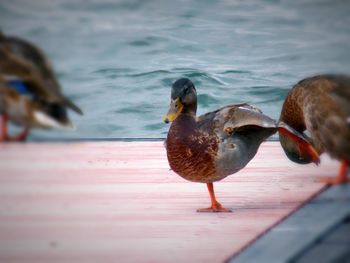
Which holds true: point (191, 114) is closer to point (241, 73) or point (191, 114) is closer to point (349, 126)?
point (241, 73)

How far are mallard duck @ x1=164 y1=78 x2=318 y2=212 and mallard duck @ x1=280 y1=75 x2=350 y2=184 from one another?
0.12m

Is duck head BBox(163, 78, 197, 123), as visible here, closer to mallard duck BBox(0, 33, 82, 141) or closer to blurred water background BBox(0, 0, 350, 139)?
blurred water background BBox(0, 0, 350, 139)

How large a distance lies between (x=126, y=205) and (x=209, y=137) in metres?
0.34

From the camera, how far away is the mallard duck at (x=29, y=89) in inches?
48.1

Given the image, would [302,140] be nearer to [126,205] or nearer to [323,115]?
[323,115]

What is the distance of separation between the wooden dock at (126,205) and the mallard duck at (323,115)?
8 centimetres

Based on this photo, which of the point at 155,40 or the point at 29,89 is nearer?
the point at 29,89

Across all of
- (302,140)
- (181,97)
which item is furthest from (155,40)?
(302,140)

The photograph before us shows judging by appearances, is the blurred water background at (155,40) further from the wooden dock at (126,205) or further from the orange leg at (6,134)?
the wooden dock at (126,205)

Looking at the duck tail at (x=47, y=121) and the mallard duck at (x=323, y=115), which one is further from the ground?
the duck tail at (x=47, y=121)

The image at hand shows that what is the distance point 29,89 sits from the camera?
4.00 feet

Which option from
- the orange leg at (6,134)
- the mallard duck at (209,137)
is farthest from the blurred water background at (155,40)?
A: the mallard duck at (209,137)

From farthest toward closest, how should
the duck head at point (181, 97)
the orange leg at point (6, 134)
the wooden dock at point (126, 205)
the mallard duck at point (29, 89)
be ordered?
the duck head at point (181, 97)
the wooden dock at point (126, 205)
the orange leg at point (6, 134)
the mallard duck at point (29, 89)

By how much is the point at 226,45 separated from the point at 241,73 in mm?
508
